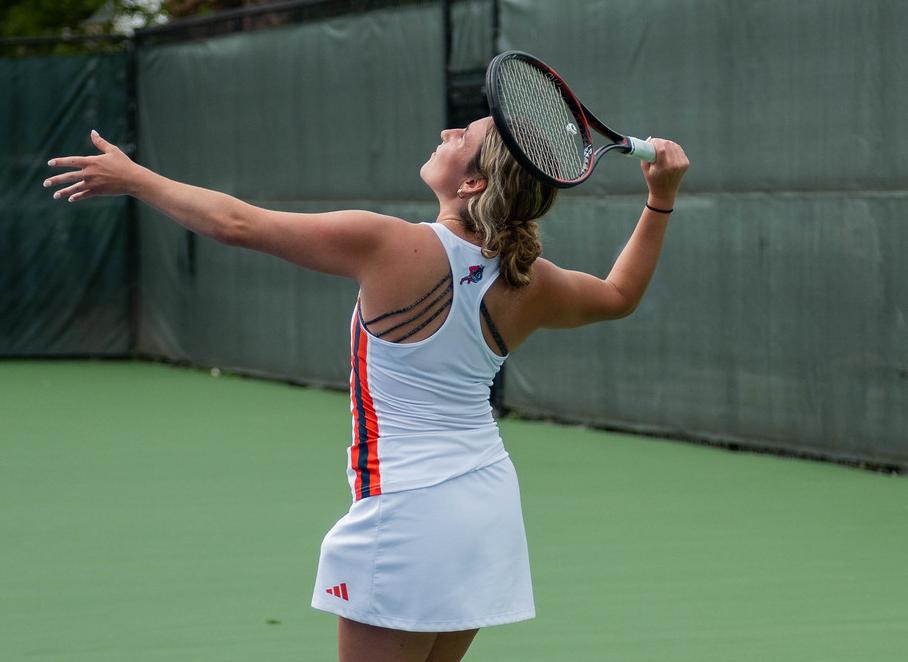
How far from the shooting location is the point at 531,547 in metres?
6.18

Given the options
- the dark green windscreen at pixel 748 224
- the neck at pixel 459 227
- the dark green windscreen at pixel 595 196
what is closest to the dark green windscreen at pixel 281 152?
the dark green windscreen at pixel 595 196

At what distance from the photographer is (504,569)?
2.80 metres

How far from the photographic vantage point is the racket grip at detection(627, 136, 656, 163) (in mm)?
3104

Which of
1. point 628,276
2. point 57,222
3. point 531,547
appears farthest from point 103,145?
point 57,222

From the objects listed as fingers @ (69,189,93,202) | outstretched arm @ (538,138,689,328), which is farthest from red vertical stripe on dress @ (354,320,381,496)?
fingers @ (69,189,93,202)

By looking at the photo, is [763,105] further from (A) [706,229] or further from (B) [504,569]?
(B) [504,569]

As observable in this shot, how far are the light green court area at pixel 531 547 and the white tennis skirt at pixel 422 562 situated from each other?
1.97m

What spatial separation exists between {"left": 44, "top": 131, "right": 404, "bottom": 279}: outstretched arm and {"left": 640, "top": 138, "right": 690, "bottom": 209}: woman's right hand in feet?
2.35

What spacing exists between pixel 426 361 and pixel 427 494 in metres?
0.24

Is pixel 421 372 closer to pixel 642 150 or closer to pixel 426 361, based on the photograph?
pixel 426 361

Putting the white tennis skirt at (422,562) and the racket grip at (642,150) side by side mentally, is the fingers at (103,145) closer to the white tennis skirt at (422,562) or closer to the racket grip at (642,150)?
the white tennis skirt at (422,562)

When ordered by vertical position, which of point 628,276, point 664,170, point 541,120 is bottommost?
point 628,276

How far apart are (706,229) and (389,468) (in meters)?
6.45

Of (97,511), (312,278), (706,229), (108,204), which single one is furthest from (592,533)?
(108,204)
